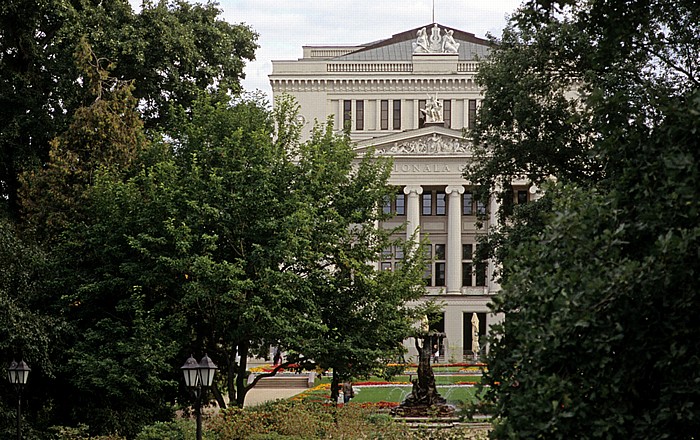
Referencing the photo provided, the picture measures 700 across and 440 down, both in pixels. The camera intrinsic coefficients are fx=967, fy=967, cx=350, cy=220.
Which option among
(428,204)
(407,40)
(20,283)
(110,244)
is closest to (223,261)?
(110,244)

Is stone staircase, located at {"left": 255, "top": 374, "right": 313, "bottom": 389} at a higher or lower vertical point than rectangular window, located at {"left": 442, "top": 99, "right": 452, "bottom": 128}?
lower

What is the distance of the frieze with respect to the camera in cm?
6988

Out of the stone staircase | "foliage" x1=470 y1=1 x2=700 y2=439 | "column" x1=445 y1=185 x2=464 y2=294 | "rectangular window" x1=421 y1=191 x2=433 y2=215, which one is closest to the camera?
"foliage" x1=470 y1=1 x2=700 y2=439

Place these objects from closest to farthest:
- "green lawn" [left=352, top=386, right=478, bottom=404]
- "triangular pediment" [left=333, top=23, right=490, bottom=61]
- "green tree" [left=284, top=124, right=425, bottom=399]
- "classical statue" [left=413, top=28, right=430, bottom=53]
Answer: "green tree" [left=284, top=124, right=425, bottom=399], "green lawn" [left=352, top=386, right=478, bottom=404], "classical statue" [left=413, top=28, right=430, bottom=53], "triangular pediment" [left=333, top=23, right=490, bottom=61]

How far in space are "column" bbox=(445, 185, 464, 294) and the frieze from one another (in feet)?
9.07

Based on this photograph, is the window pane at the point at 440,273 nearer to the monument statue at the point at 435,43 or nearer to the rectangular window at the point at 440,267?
the rectangular window at the point at 440,267

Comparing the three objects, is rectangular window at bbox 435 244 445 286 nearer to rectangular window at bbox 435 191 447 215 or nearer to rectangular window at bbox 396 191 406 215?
rectangular window at bbox 435 191 447 215

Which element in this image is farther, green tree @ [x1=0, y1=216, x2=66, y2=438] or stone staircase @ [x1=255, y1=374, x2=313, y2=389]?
stone staircase @ [x1=255, y1=374, x2=313, y2=389]

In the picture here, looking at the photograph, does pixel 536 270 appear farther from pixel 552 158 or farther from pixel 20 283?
pixel 552 158

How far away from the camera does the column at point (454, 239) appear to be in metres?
71.2

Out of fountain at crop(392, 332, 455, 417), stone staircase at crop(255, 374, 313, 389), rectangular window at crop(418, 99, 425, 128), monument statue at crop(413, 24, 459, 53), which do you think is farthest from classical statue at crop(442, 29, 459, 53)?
fountain at crop(392, 332, 455, 417)

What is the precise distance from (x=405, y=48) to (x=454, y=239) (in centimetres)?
1873

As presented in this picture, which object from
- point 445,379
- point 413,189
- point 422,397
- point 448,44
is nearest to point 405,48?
point 448,44

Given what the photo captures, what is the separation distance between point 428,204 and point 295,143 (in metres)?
46.4
